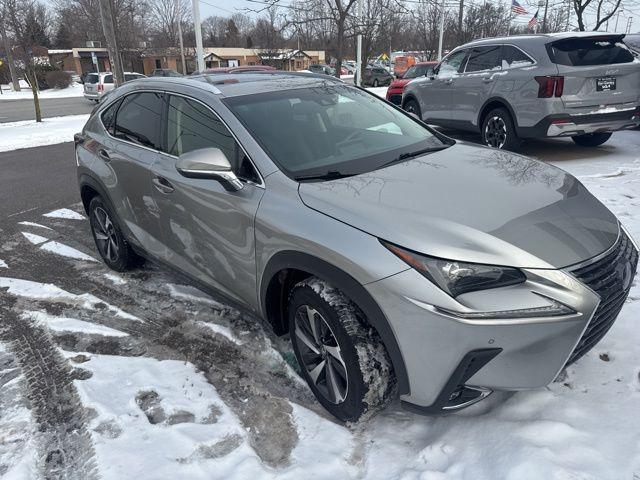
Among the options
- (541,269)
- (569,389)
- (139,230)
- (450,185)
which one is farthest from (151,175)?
(569,389)

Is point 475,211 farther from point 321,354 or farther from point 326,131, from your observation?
point 326,131

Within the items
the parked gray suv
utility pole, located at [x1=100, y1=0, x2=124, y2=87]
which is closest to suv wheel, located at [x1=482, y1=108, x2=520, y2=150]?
the parked gray suv

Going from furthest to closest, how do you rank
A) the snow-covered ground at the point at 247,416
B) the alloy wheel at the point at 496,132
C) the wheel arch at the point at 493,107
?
1. the alloy wheel at the point at 496,132
2. the wheel arch at the point at 493,107
3. the snow-covered ground at the point at 247,416

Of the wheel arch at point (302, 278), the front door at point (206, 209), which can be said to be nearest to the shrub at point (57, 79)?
the front door at point (206, 209)

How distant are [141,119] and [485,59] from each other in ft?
20.8

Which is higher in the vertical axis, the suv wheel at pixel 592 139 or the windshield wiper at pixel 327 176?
the windshield wiper at pixel 327 176

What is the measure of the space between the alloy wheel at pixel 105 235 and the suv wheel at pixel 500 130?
19.1 ft

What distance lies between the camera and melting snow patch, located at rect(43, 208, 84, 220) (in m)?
6.15

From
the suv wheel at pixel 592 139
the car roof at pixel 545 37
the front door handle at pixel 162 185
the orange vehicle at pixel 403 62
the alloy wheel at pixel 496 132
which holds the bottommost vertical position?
the suv wheel at pixel 592 139

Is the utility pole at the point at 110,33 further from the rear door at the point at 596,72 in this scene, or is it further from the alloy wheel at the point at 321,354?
the alloy wheel at the point at 321,354

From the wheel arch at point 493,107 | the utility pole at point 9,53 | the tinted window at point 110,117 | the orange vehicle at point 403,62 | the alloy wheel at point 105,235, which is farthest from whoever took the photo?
the orange vehicle at point 403,62

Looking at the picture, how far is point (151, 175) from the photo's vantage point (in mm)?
3479

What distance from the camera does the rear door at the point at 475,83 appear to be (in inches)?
314

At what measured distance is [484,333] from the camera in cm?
199
